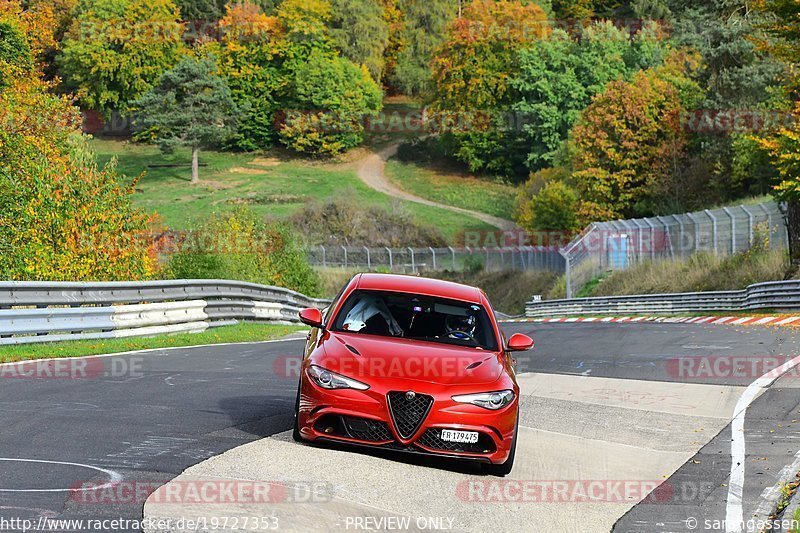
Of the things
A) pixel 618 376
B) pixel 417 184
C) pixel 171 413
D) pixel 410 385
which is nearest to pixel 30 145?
pixel 618 376

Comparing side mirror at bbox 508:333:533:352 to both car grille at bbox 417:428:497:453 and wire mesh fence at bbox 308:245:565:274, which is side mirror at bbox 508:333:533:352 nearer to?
car grille at bbox 417:428:497:453

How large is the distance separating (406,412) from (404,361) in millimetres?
506

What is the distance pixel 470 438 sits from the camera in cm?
909

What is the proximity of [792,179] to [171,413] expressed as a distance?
27550mm

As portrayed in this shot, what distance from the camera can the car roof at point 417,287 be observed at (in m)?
10.7

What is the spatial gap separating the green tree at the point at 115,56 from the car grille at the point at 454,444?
114184 millimetres

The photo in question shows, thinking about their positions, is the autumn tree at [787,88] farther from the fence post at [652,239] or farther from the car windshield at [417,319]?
the car windshield at [417,319]

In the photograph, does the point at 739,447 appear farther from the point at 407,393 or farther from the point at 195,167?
the point at 195,167

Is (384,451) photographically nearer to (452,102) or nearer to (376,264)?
(376,264)

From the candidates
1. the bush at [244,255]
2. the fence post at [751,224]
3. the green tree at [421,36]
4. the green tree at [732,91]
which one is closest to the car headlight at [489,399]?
the bush at [244,255]

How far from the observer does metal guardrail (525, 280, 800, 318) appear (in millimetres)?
32969

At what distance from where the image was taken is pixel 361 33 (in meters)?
129

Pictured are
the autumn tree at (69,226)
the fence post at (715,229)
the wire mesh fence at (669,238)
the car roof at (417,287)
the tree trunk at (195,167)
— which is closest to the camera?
the car roof at (417,287)

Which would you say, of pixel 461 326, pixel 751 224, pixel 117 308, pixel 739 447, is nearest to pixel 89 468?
pixel 461 326
